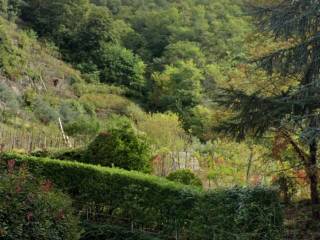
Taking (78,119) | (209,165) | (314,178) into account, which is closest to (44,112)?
(78,119)

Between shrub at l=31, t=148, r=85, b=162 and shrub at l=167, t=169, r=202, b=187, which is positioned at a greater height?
shrub at l=31, t=148, r=85, b=162

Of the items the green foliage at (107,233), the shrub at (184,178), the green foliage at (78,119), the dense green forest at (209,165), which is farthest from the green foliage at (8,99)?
the green foliage at (107,233)

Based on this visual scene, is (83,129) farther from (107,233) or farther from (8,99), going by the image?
(107,233)

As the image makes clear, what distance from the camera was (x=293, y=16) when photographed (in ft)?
29.9

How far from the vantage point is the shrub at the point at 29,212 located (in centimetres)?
707

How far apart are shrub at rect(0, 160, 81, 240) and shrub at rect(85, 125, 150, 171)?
4313mm

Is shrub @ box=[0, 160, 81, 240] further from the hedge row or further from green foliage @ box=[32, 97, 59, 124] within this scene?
green foliage @ box=[32, 97, 59, 124]

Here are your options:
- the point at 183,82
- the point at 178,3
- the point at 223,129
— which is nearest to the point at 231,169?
the point at 223,129

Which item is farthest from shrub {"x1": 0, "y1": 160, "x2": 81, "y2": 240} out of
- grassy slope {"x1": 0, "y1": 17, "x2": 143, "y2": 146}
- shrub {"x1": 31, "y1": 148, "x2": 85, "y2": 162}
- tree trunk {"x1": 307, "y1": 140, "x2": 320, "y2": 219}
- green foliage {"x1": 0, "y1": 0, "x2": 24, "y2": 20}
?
green foliage {"x1": 0, "y1": 0, "x2": 24, "y2": 20}

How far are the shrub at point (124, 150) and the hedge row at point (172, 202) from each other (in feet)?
5.11

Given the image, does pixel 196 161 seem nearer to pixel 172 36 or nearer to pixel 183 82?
pixel 183 82

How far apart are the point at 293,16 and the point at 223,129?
257 cm

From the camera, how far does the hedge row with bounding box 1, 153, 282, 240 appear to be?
321 inches

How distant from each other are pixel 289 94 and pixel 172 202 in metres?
2.93
